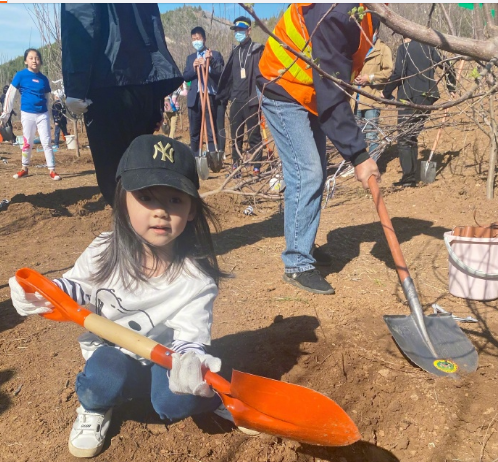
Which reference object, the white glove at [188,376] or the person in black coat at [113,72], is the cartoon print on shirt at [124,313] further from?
the person in black coat at [113,72]

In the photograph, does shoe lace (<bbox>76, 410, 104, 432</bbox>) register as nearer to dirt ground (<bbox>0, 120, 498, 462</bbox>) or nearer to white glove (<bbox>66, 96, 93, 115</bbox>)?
dirt ground (<bbox>0, 120, 498, 462</bbox>)

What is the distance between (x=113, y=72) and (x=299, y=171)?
1.21 meters

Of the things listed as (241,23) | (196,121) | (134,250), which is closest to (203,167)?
(196,121)

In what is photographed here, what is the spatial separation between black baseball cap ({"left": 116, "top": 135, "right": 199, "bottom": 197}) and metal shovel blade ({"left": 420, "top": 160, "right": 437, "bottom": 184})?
4699 millimetres

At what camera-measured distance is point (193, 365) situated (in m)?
1.47

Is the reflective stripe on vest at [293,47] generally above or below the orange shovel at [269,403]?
above

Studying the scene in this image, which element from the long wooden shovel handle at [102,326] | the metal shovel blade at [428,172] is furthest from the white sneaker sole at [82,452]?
the metal shovel blade at [428,172]

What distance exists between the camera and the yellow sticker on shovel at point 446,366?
6.81 feet

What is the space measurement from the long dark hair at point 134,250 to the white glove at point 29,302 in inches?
7.2

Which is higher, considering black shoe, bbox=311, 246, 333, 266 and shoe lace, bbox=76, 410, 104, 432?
shoe lace, bbox=76, 410, 104, 432

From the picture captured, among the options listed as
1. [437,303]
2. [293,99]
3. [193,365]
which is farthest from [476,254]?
[193,365]

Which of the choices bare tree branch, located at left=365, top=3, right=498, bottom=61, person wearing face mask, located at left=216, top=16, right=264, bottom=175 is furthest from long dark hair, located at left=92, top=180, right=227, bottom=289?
person wearing face mask, located at left=216, top=16, right=264, bottom=175

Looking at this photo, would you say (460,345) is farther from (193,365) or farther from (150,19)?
(150,19)

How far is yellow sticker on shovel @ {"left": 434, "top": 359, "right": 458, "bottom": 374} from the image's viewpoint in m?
2.07
